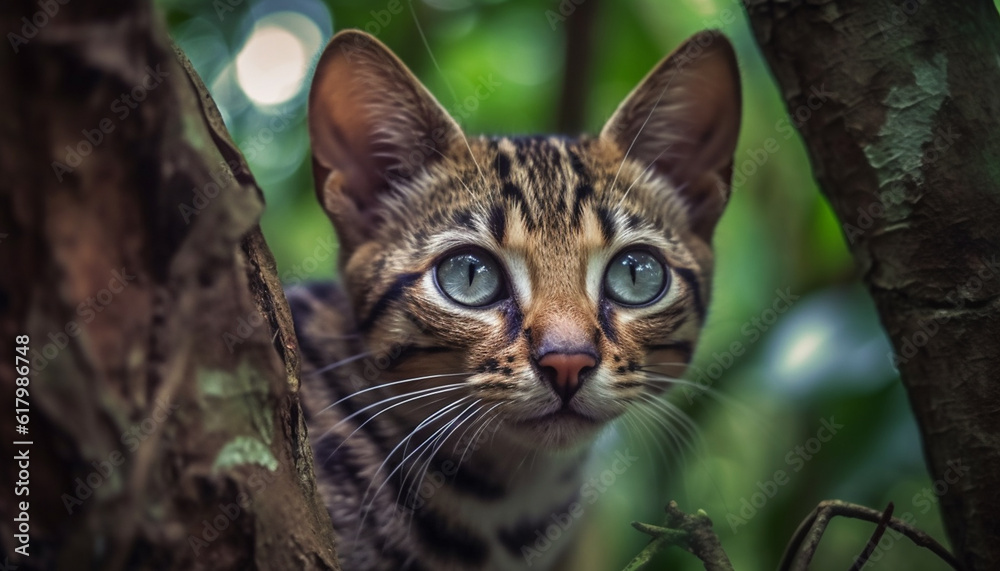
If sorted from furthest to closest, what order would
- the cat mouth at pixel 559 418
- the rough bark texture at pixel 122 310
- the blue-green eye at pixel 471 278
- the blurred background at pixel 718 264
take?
the blurred background at pixel 718 264, the blue-green eye at pixel 471 278, the cat mouth at pixel 559 418, the rough bark texture at pixel 122 310

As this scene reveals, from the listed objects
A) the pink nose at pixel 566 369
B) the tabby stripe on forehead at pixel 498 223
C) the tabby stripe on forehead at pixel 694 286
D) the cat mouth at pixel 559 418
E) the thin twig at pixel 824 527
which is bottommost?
the thin twig at pixel 824 527

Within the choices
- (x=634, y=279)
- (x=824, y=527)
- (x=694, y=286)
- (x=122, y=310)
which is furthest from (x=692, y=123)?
(x=122, y=310)

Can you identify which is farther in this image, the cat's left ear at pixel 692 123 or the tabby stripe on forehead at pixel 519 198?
the cat's left ear at pixel 692 123

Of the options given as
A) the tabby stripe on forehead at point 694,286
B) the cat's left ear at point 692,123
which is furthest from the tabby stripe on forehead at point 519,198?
the tabby stripe on forehead at point 694,286

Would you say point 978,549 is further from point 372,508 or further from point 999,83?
point 372,508

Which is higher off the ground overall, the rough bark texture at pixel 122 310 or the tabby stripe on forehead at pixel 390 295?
the tabby stripe on forehead at pixel 390 295

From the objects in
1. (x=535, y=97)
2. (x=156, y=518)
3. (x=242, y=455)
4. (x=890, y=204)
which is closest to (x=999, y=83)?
(x=890, y=204)

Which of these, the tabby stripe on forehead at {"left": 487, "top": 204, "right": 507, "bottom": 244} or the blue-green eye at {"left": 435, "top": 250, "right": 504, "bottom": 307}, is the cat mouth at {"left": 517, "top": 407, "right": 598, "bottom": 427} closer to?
the blue-green eye at {"left": 435, "top": 250, "right": 504, "bottom": 307}

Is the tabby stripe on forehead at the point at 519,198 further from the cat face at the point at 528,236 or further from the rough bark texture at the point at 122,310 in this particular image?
the rough bark texture at the point at 122,310
